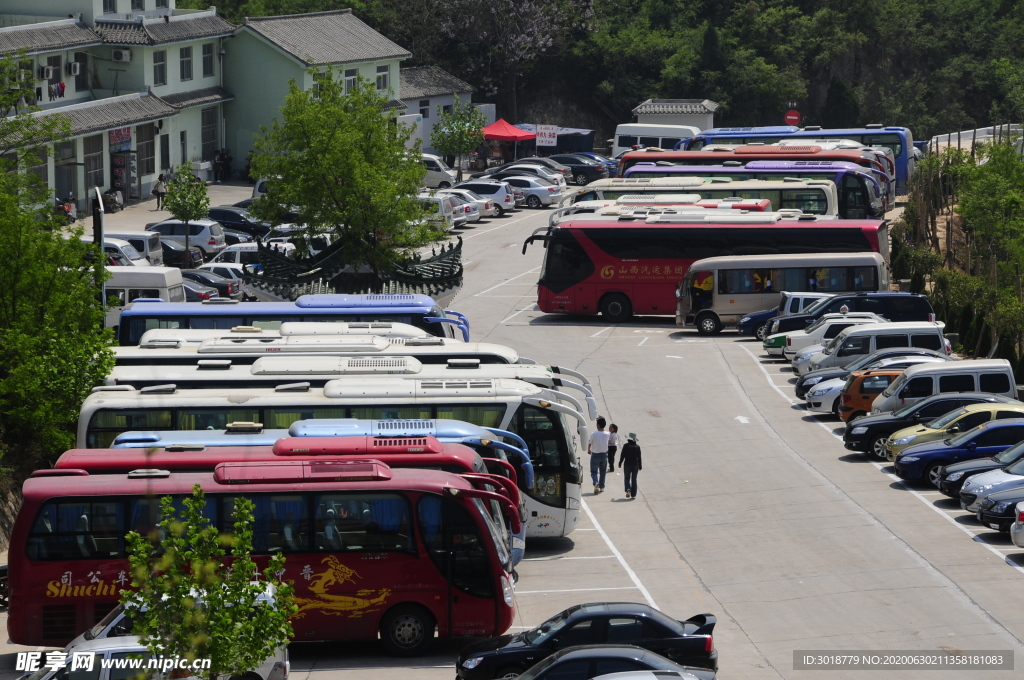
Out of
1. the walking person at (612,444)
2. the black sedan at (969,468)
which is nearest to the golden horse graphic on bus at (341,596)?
the walking person at (612,444)

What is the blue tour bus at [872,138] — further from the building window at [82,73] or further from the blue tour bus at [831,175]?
the building window at [82,73]

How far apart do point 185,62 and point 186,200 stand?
18577mm

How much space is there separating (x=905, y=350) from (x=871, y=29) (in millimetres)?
57221

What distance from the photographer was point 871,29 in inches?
3344

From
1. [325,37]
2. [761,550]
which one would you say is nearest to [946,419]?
[761,550]

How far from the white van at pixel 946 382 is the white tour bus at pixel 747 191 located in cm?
2139

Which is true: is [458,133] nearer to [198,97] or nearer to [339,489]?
[198,97]

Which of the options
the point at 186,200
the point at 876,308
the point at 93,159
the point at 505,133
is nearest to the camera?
the point at 876,308

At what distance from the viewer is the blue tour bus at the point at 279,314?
31.3 m

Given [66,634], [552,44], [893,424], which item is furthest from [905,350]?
[552,44]

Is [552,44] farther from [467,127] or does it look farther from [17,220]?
[17,220]

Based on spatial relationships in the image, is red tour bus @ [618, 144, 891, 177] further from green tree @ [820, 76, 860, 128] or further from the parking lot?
the parking lot

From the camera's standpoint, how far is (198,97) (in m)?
64.3

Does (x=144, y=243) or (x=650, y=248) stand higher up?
(x=650, y=248)
